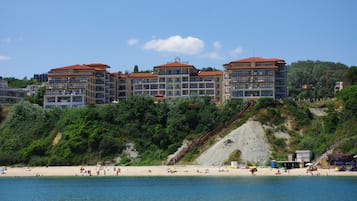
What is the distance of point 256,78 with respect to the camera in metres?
102

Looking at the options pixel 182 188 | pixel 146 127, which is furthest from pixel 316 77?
pixel 182 188

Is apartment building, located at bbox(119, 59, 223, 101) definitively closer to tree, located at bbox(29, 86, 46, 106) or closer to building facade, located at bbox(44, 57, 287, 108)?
building facade, located at bbox(44, 57, 287, 108)

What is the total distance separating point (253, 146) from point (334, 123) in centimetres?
1248

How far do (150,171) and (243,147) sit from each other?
13.3 metres

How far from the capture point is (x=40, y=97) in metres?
115

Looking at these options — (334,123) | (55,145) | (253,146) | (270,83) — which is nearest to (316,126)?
(334,123)

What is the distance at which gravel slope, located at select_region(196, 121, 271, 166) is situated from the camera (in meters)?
80.4

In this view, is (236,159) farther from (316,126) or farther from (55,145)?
(55,145)

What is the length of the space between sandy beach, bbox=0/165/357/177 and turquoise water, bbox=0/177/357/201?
283 cm

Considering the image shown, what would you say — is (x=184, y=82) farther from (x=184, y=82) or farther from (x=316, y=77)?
(x=316, y=77)

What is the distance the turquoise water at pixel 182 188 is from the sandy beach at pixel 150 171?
2.83 m

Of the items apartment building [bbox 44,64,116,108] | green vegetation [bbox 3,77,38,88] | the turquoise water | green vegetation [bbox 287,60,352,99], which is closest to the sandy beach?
the turquoise water

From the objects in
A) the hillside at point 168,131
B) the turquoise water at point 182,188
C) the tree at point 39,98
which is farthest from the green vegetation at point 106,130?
the tree at point 39,98

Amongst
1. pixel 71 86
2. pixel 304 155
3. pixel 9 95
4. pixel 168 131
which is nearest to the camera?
pixel 304 155
